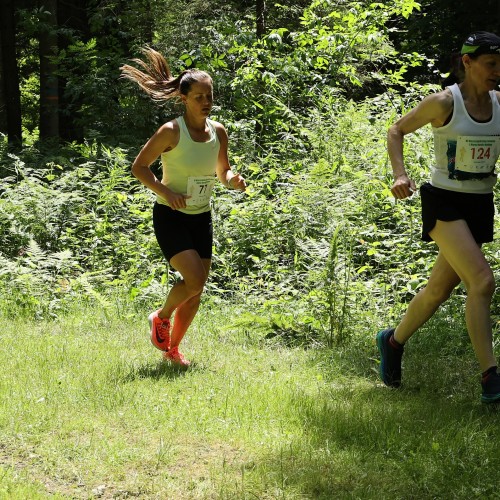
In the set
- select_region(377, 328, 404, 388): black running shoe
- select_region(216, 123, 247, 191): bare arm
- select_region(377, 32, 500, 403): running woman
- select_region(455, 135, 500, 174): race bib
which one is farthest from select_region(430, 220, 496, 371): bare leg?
select_region(216, 123, 247, 191): bare arm

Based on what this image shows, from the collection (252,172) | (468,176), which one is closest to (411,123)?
(468,176)

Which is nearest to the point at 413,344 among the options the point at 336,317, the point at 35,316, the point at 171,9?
the point at 336,317

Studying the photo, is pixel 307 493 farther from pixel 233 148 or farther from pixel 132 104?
pixel 132 104

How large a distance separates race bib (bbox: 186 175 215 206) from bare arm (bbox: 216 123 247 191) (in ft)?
0.60

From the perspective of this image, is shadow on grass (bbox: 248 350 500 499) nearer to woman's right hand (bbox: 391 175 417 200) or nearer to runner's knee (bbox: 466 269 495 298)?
runner's knee (bbox: 466 269 495 298)

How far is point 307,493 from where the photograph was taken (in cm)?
394

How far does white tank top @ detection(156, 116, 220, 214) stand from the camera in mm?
6125

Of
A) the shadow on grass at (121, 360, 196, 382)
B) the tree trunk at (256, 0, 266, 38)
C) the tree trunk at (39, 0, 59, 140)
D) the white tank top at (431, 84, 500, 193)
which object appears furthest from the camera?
the tree trunk at (39, 0, 59, 140)

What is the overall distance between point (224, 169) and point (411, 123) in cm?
182

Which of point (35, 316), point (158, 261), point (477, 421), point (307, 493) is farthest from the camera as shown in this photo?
point (158, 261)

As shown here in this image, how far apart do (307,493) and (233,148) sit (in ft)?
29.0

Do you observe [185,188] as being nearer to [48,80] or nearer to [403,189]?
[403,189]

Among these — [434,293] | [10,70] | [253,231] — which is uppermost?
[10,70]

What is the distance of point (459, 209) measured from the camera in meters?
5.25
